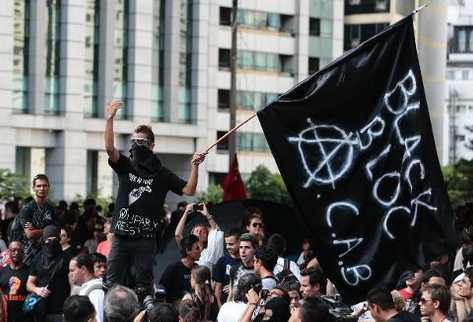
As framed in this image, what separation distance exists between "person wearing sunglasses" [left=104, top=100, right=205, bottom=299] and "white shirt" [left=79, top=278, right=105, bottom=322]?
0.08 metres

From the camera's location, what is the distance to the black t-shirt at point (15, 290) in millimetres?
16938

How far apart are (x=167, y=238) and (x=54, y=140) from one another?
59933 mm

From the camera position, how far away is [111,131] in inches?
566

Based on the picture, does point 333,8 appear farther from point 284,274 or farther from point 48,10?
point 284,274

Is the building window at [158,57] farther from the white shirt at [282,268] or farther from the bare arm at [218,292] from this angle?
the bare arm at [218,292]

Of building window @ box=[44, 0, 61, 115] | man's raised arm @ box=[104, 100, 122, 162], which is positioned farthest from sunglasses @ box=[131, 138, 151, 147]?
building window @ box=[44, 0, 61, 115]

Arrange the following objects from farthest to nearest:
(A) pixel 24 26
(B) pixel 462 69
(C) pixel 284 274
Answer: (B) pixel 462 69 < (A) pixel 24 26 < (C) pixel 284 274

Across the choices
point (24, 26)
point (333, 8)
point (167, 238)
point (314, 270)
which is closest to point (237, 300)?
point (314, 270)

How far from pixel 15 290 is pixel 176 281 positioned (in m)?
1.62

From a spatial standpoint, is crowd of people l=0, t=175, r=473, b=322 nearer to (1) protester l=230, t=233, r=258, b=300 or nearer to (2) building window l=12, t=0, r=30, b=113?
(1) protester l=230, t=233, r=258, b=300

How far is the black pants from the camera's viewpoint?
48.6 feet

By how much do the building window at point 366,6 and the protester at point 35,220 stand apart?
271ft

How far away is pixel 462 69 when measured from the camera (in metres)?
194

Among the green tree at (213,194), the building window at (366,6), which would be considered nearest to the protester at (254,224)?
the green tree at (213,194)
